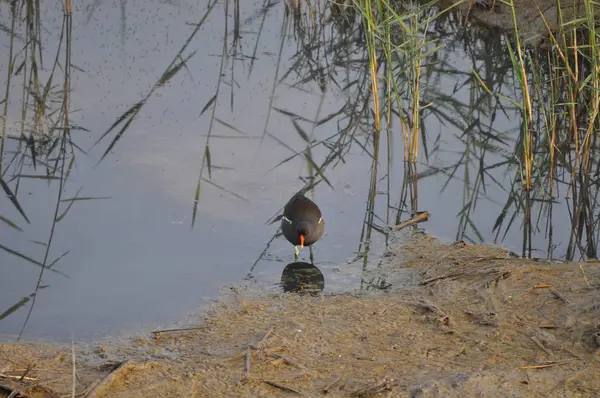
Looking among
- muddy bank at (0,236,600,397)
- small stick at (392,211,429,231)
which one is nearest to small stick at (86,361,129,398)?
muddy bank at (0,236,600,397)

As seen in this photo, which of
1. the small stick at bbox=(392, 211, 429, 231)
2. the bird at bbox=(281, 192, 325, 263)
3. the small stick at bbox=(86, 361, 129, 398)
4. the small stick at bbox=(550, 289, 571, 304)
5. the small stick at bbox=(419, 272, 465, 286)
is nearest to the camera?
the small stick at bbox=(86, 361, 129, 398)

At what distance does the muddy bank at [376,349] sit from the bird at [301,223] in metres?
0.63

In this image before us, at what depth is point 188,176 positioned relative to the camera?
263 inches

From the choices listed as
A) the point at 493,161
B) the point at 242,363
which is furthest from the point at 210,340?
the point at 493,161

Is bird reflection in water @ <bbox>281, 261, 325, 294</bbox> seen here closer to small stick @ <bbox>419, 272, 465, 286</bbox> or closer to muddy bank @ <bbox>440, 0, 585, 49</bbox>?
small stick @ <bbox>419, 272, 465, 286</bbox>

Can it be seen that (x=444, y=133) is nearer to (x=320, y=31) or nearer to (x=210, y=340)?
(x=320, y=31)

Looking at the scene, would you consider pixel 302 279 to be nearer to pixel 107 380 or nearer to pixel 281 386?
pixel 281 386

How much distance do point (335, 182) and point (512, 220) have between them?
4.41 feet

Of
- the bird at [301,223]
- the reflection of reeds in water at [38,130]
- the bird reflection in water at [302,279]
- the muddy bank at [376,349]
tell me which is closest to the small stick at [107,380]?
the muddy bank at [376,349]

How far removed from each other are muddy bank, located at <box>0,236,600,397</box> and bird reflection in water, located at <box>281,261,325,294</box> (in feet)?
0.54

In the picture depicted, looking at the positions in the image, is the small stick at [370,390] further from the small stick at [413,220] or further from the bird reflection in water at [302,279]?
the small stick at [413,220]

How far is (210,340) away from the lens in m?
4.41

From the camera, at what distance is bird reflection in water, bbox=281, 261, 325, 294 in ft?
17.1

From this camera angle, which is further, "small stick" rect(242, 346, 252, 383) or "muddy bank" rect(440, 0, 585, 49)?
"muddy bank" rect(440, 0, 585, 49)
